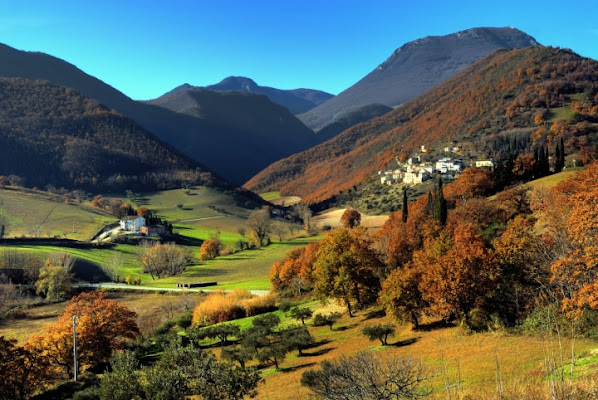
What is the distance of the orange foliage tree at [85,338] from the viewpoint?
4431cm

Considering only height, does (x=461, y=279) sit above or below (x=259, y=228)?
above

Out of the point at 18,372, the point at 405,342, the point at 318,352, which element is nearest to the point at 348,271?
the point at 318,352

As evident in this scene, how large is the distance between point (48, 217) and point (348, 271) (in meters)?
144

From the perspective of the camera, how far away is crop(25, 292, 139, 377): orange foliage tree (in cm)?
4431

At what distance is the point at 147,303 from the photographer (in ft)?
261

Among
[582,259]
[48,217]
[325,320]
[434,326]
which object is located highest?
[582,259]

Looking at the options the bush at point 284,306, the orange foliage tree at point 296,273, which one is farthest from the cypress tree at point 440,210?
the bush at point 284,306

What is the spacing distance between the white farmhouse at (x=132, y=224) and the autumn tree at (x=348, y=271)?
116126mm

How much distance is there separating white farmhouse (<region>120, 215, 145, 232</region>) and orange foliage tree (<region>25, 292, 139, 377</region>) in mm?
107204

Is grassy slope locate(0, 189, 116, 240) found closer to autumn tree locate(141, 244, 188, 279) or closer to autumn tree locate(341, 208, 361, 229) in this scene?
autumn tree locate(141, 244, 188, 279)

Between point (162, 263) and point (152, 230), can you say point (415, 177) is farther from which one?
point (162, 263)

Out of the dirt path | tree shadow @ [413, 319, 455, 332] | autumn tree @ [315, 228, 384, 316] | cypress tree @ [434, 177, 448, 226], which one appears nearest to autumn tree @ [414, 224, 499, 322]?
tree shadow @ [413, 319, 455, 332]

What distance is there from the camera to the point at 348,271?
170ft

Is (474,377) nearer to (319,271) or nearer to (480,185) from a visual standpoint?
(319,271)
